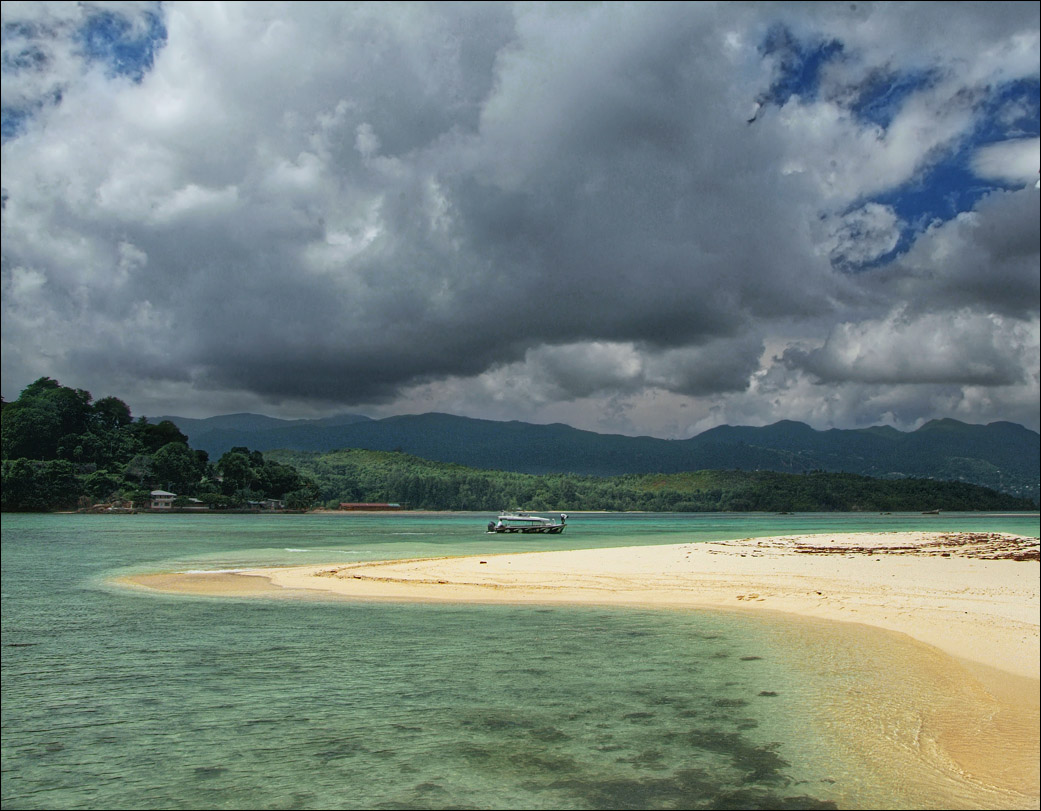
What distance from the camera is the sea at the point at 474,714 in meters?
10.2

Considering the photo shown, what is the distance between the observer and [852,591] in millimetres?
28781

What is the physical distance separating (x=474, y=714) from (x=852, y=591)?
68.9 feet

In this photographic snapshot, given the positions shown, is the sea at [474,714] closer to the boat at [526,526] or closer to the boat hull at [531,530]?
the boat at [526,526]

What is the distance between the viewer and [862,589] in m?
29.0

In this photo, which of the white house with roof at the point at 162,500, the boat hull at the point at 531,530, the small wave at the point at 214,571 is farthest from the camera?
the white house with roof at the point at 162,500

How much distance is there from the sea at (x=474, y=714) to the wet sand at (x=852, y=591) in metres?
0.69

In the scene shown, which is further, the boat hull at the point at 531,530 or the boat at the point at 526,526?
the boat hull at the point at 531,530

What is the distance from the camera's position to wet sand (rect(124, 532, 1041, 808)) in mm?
11828

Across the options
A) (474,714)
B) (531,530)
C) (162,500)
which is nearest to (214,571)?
(474,714)

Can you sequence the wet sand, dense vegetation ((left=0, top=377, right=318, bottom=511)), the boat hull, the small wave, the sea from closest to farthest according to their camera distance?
the sea
the wet sand
the small wave
the boat hull
dense vegetation ((left=0, top=377, right=318, bottom=511))

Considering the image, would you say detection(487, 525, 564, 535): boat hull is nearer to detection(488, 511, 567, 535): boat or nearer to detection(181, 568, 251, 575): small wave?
detection(488, 511, 567, 535): boat

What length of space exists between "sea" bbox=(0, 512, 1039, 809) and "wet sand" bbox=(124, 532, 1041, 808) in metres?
0.69

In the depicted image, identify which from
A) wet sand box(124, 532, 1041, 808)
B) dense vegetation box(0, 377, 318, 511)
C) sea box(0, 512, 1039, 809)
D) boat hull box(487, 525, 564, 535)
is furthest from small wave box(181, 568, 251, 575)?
dense vegetation box(0, 377, 318, 511)

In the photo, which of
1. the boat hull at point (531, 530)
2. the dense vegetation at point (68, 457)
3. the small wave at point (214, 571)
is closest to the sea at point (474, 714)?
the small wave at point (214, 571)
